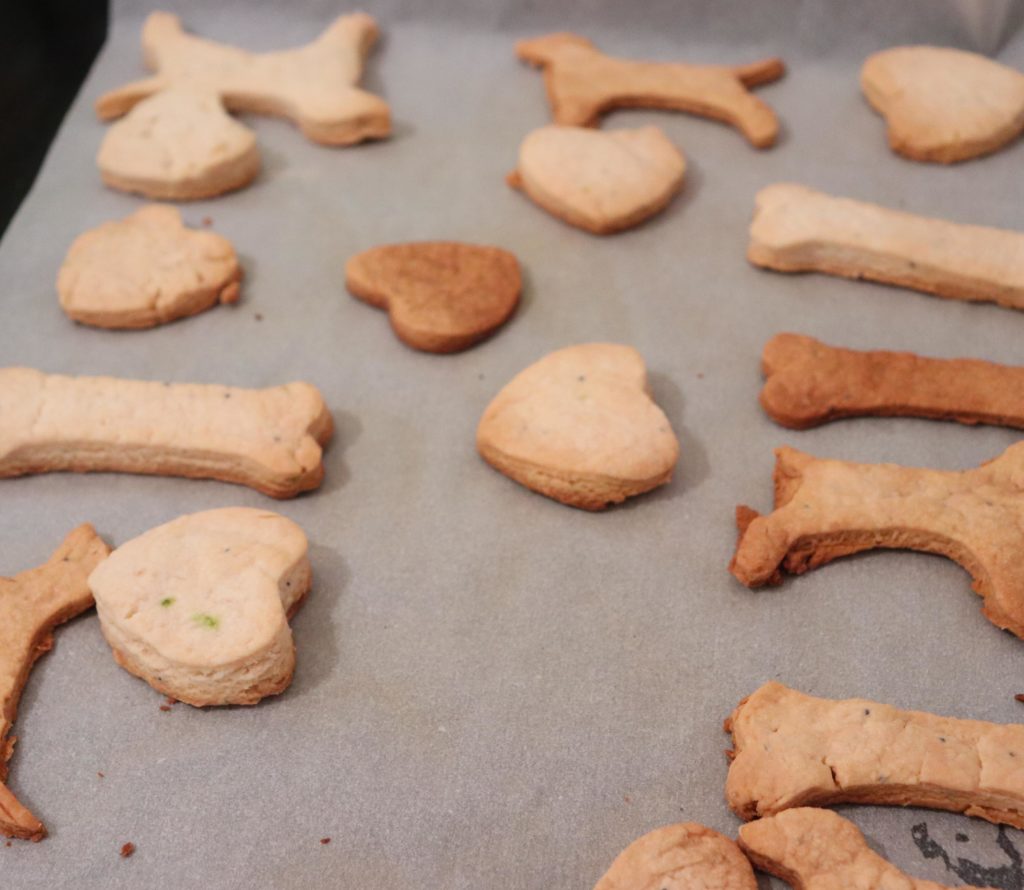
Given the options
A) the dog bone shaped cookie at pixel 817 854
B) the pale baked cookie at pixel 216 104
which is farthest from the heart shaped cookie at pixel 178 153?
the dog bone shaped cookie at pixel 817 854

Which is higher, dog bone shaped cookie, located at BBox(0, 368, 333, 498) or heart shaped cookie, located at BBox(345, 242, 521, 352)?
heart shaped cookie, located at BBox(345, 242, 521, 352)

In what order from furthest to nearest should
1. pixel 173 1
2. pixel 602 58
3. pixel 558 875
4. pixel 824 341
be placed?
pixel 173 1 → pixel 602 58 → pixel 824 341 → pixel 558 875

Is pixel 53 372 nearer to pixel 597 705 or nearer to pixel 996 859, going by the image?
pixel 597 705

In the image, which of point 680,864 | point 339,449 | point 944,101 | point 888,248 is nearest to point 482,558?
point 339,449

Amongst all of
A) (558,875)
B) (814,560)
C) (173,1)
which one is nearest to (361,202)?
(173,1)

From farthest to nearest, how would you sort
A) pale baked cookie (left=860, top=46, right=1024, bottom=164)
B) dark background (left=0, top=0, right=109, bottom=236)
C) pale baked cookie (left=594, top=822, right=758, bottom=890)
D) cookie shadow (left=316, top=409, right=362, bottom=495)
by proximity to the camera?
dark background (left=0, top=0, right=109, bottom=236)
pale baked cookie (left=860, top=46, right=1024, bottom=164)
cookie shadow (left=316, top=409, right=362, bottom=495)
pale baked cookie (left=594, top=822, right=758, bottom=890)

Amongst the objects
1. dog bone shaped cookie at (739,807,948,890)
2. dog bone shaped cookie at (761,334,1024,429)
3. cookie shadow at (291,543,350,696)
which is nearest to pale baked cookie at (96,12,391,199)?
cookie shadow at (291,543,350,696)

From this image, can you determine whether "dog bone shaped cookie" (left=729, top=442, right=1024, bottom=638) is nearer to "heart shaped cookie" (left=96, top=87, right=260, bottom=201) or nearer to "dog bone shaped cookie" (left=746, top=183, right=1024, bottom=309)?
"dog bone shaped cookie" (left=746, top=183, right=1024, bottom=309)
